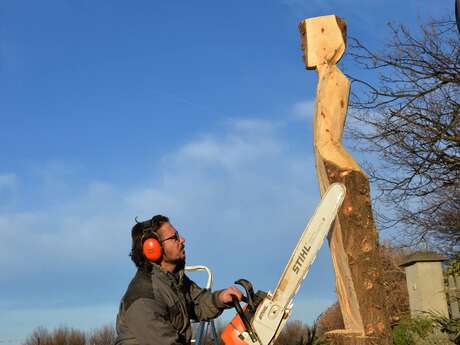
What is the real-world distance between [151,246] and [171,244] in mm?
161

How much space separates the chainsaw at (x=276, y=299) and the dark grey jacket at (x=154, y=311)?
13.9 inches

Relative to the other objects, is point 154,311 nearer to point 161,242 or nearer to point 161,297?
point 161,297

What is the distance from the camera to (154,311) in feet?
11.3

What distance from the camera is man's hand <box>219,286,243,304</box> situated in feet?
13.1

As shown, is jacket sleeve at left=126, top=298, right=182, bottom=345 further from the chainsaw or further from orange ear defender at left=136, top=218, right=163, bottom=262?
the chainsaw

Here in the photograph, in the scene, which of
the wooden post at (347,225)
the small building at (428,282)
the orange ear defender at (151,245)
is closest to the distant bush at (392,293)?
the small building at (428,282)

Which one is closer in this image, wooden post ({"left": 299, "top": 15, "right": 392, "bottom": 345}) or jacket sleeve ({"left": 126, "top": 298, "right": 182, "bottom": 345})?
jacket sleeve ({"left": 126, "top": 298, "right": 182, "bottom": 345})

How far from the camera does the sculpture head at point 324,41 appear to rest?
526 cm

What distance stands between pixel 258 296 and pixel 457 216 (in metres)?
8.03

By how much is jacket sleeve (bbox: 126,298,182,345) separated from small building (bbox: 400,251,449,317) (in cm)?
719

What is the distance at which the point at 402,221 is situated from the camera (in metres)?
10.2

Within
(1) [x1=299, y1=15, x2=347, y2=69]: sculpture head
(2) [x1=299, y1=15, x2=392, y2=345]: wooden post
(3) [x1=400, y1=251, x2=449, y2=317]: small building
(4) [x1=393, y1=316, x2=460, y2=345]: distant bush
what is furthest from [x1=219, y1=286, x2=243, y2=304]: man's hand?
(3) [x1=400, y1=251, x2=449, y2=317]: small building

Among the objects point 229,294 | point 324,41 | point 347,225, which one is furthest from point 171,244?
point 324,41

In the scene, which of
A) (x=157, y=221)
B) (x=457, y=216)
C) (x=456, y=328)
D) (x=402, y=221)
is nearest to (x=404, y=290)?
(x=457, y=216)
